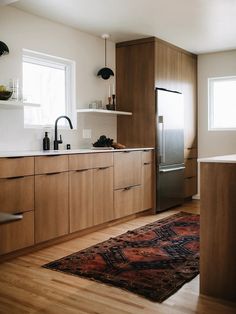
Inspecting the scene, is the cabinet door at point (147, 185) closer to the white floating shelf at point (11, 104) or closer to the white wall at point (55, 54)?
the white wall at point (55, 54)

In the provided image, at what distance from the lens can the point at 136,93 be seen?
5.15 meters

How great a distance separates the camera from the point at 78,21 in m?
4.30

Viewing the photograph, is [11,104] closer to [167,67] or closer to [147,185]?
[147,185]

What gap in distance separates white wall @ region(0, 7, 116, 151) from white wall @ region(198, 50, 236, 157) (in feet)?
5.47

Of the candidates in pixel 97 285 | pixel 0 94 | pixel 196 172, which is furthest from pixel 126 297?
pixel 196 172

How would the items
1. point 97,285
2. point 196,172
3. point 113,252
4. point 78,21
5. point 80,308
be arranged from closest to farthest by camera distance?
point 80,308 → point 97,285 → point 113,252 → point 78,21 → point 196,172

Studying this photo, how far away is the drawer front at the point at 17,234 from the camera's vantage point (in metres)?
3.06

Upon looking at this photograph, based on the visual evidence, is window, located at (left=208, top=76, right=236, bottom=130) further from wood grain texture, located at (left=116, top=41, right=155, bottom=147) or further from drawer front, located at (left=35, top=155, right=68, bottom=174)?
drawer front, located at (left=35, top=155, right=68, bottom=174)

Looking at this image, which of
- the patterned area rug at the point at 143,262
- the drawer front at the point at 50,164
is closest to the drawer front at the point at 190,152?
the patterned area rug at the point at 143,262

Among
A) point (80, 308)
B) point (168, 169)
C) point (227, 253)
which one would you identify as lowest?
point (80, 308)

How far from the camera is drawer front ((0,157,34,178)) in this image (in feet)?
9.96

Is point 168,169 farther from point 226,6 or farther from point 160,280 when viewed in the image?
point 160,280

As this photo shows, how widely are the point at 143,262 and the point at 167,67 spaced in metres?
3.10

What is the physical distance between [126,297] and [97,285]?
0.93 feet
